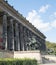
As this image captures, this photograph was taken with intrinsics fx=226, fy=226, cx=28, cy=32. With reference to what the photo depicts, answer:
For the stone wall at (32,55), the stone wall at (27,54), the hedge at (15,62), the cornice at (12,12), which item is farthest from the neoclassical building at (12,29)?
the hedge at (15,62)

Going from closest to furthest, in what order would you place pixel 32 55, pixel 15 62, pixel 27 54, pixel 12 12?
1. pixel 15 62
2. pixel 32 55
3. pixel 27 54
4. pixel 12 12

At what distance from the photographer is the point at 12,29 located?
4672cm

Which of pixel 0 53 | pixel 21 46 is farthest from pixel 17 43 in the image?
pixel 0 53

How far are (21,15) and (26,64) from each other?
3100 centimetres

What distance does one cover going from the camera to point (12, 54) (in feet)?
136

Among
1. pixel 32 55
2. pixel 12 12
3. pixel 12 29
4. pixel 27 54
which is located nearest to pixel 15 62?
pixel 32 55

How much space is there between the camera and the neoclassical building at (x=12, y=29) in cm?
4222

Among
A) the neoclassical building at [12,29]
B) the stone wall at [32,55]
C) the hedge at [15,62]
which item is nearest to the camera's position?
the hedge at [15,62]

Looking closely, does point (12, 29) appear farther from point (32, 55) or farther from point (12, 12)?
point (32, 55)

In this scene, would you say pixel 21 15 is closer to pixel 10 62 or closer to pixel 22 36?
pixel 22 36

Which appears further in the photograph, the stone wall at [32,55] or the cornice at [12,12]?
the cornice at [12,12]

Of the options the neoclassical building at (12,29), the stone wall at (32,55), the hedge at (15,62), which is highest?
the neoclassical building at (12,29)

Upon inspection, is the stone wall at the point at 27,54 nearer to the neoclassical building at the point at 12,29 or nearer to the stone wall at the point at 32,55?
the stone wall at the point at 32,55

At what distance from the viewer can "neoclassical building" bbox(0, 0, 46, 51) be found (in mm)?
42219
